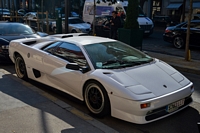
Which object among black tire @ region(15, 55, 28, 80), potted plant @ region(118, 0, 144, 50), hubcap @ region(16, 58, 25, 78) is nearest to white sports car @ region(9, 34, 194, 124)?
black tire @ region(15, 55, 28, 80)

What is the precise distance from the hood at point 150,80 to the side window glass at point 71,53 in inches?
32.4

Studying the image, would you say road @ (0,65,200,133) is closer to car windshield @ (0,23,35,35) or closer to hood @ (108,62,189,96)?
hood @ (108,62,189,96)

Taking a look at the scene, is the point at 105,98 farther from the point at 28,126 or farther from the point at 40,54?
the point at 40,54

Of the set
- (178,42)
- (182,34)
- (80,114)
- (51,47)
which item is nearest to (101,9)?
(178,42)

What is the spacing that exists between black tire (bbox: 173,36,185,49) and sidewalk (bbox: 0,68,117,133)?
8264 millimetres

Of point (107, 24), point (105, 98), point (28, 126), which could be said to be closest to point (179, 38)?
point (107, 24)

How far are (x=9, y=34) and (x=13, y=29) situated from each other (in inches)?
18.2

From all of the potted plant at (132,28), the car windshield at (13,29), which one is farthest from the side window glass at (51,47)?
the potted plant at (132,28)

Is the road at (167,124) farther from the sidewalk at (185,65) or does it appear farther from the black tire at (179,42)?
the black tire at (179,42)

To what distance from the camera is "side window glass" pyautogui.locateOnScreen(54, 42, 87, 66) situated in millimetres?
4688

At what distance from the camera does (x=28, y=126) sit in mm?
3885

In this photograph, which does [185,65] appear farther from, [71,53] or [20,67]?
[20,67]

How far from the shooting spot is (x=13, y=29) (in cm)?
946

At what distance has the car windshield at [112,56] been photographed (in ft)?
14.7
